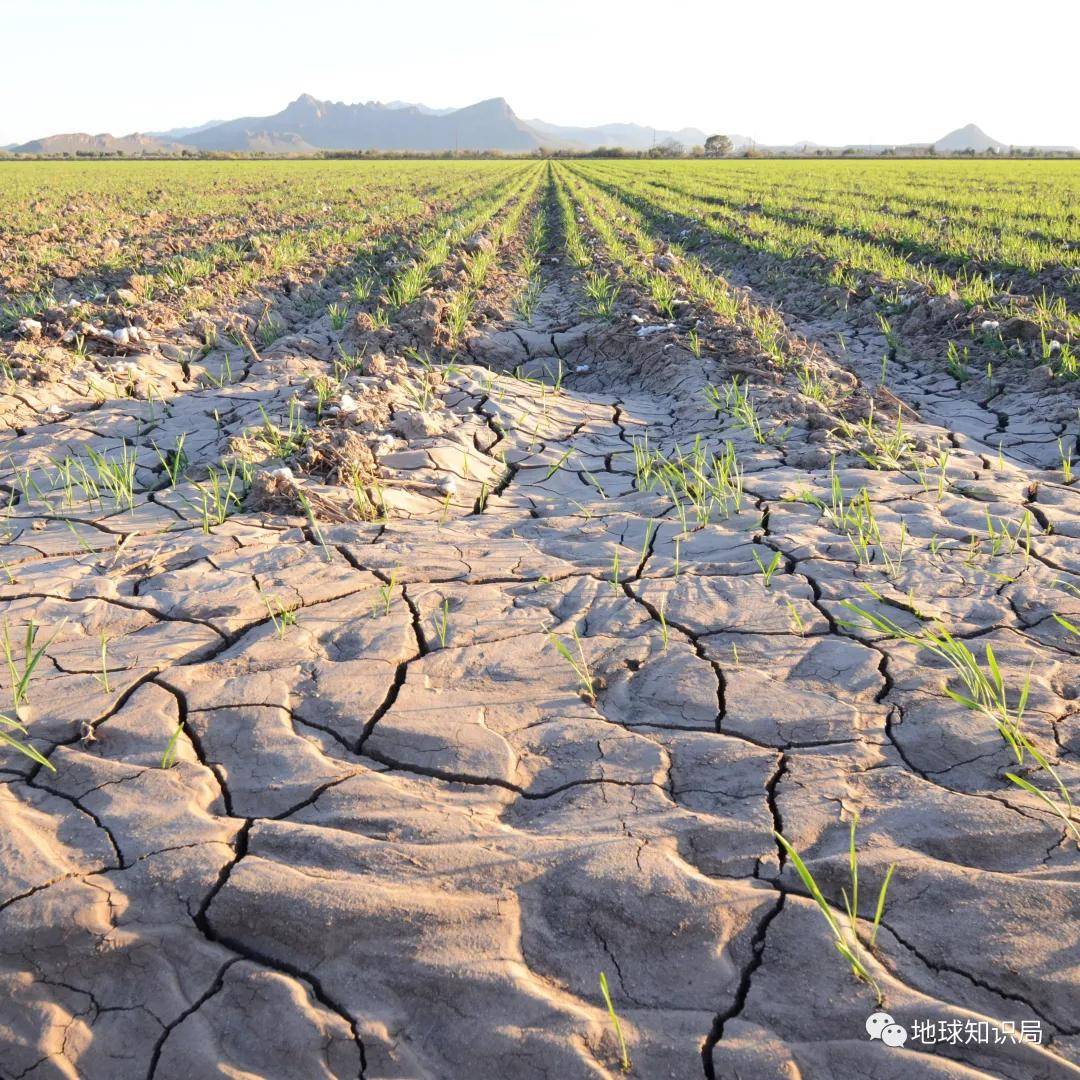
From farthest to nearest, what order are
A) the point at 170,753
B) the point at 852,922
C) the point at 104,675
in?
1. the point at 104,675
2. the point at 170,753
3. the point at 852,922

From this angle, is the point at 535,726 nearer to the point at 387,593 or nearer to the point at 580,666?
the point at 580,666

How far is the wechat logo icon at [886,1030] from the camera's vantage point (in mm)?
1180

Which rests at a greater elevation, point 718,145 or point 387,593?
point 718,145

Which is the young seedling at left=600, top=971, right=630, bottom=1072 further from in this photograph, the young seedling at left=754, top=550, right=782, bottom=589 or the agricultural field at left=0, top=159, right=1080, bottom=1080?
the young seedling at left=754, top=550, right=782, bottom=589

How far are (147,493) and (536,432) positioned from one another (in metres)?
1.96

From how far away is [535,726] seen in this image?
1934 mm

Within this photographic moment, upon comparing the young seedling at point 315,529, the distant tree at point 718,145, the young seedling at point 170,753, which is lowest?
the young seedling at point 170,753

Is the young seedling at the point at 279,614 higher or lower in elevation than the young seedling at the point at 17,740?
higher

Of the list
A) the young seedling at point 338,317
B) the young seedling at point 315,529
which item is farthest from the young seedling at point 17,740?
the young seedling at point 338,317

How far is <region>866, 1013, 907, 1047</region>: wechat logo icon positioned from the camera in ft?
3.87

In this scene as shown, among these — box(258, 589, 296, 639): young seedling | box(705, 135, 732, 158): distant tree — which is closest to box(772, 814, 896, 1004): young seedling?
box(258, 589, 296, 639): young seedling

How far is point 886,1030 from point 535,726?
38.1 inches

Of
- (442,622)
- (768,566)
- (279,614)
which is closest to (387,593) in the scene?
(442,622)

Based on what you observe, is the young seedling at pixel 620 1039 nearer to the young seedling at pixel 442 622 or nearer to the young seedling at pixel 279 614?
the young seedling at pixel 442 622
